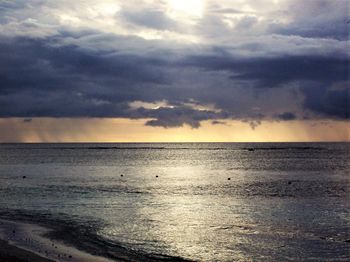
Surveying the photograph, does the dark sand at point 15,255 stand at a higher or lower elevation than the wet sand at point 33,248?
higher

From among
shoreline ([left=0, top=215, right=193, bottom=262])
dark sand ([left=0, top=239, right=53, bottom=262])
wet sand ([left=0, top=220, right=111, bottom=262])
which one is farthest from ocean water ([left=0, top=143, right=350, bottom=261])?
dark sand ([left=0, top=239, right=53, bottom=262])

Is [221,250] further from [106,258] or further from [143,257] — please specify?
[106,258]

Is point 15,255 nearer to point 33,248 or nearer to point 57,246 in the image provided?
point 33,248

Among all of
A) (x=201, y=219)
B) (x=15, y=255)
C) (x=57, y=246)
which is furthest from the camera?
(x=201, y=219)

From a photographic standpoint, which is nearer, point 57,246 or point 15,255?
point 15,255

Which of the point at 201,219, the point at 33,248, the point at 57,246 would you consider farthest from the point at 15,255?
the point at 201,219

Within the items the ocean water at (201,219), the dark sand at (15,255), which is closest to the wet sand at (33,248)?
the dark sand at (15,255)

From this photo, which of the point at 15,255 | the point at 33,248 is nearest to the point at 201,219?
the point at 33,248

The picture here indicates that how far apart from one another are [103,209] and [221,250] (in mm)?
17649

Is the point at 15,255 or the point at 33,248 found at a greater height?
the point at 15,255

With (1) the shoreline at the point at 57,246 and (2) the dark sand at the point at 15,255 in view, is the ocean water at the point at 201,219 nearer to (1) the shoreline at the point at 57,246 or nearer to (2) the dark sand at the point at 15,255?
(1) the shoreline at the point at 57,246

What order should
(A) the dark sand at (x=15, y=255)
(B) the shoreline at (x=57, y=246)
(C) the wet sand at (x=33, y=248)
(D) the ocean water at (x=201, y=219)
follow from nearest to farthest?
1. (A) the dark sand at (x=15, y=255)
2. (C) the wet sand at (x=33, y=248)
3. (B) the shoreline at (x=57, y=246)
4. (D) the ocean water at (x=201, y=219)

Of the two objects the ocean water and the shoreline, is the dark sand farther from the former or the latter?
the ocean water

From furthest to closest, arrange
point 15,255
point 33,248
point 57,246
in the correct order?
point 57,246, point 33,248, point 15,255
